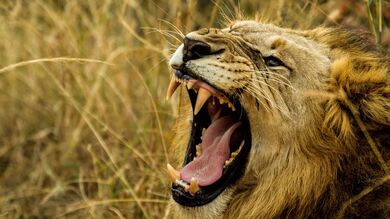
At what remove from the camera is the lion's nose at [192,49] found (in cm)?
309

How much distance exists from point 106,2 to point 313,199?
285cm

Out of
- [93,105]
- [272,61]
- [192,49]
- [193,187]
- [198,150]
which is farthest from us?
[93,105]

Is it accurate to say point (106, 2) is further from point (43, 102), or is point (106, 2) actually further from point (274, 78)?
point (274, 78)

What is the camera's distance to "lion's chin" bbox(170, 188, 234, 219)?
10.5ft

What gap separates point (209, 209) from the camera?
3213 mm

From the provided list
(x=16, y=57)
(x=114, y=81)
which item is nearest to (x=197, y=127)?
(x=114, y=81)

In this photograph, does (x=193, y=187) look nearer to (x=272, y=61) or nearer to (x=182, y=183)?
(x=182, y=183)

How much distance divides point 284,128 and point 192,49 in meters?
0.50

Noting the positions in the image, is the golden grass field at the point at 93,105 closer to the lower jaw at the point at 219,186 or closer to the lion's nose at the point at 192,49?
the lower jaw at the point at 219,186

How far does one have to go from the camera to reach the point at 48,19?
20.0ft

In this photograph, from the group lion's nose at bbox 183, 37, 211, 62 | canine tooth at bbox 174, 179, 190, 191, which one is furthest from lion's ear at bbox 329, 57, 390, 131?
canine tooth at bbox 174, 179, 190, 191

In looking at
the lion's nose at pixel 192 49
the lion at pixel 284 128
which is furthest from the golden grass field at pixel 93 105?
the lion's nose at pixel 192 49

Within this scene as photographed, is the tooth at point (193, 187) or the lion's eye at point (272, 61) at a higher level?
the lion's eye at point (272, 61)

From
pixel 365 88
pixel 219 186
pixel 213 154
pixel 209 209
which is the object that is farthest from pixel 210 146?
pixel 365 88
